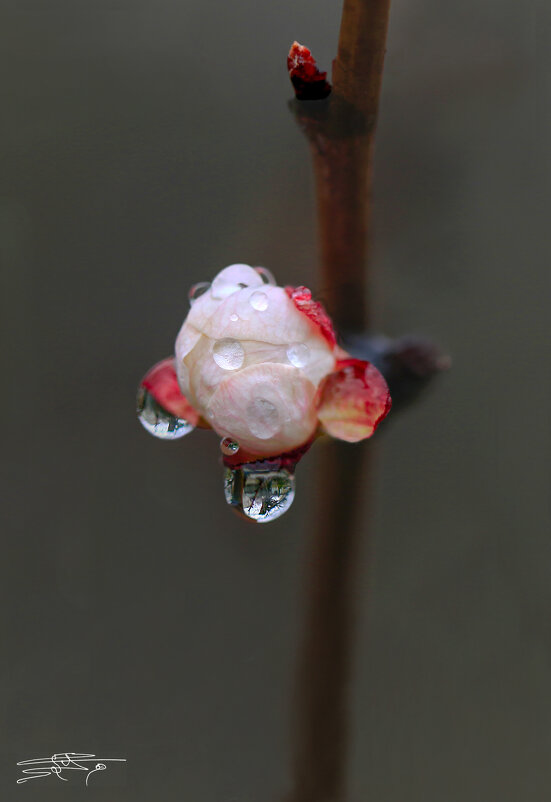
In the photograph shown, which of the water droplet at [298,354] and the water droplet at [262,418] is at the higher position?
the water droplet at [298,354]

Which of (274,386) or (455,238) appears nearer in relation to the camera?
(274,386)

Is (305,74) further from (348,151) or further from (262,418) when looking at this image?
(262,418)

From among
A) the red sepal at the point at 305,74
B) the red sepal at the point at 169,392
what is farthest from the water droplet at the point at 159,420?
the red sepal at the point at 305,74

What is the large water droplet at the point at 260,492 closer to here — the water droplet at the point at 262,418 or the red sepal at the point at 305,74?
the water droplet at the point at 262,418

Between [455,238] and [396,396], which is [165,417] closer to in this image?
[396,396]

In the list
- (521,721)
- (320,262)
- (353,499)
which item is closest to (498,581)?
(521,721)

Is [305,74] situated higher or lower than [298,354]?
higher

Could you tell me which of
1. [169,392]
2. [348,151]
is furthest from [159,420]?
[348,151]
